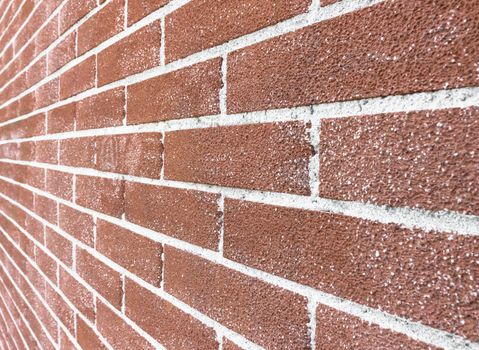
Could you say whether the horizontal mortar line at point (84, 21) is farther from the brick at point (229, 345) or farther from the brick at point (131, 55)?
the brick at point (229, 345)

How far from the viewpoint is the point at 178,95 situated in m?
0.94

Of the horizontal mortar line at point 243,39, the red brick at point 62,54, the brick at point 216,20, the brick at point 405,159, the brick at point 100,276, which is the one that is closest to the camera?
the brick at point 405,159

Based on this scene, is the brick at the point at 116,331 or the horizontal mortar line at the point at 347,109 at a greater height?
the horizontal mortar line at the point at 347,109

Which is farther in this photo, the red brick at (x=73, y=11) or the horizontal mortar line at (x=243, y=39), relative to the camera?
the red brick at (x=73, y=11)

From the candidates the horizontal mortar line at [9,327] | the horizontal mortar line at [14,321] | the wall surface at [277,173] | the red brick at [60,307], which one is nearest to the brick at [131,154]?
the wall surface at [277,173]

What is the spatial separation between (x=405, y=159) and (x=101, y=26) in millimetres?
1065

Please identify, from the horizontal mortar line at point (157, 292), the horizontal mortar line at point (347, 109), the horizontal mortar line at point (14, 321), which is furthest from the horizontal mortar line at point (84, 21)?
the horizontal mortar line at point (14, 321)

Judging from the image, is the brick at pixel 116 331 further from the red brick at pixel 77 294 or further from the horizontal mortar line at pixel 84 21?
the horizontal mortar line at pixel 84 21

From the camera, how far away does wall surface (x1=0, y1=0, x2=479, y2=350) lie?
486 millimetres

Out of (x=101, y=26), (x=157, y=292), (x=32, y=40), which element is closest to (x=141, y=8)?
(x=101, y=26)

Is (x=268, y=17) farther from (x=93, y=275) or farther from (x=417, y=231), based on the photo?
(x=93, y=275)

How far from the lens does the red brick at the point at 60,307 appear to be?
5.28ft

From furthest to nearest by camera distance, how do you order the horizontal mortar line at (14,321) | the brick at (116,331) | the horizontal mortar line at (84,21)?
the horizontal mortar line at (14,321) → the brick at (116,331) → the horizontal mortar line at (84,21)

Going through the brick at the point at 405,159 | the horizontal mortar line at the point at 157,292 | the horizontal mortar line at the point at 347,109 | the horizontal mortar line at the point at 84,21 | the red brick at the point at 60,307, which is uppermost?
the horizontal mortar line at the point at 84,21
